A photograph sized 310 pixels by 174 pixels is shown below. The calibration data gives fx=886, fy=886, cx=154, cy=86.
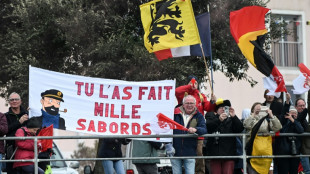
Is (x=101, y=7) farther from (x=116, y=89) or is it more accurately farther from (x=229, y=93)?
(x=229, y=93)

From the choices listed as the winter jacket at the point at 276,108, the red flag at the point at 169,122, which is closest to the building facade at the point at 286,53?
the winter jacket at the point at 276,108

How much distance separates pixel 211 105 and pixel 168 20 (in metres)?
2.16

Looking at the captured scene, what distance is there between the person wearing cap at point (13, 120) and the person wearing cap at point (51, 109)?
35 centimetres

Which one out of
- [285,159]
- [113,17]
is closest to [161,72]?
[113,17]

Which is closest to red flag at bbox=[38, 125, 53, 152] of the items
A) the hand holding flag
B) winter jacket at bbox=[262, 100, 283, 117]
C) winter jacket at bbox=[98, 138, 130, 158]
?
winter jacket at bbox=[98, 138, 130, 158]

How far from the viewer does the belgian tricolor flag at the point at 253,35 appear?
16.3 meters

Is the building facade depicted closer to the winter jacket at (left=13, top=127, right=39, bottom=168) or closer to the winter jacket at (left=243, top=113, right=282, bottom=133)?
the winter jacket at (left=243, top=113, right=282, bottom=133)

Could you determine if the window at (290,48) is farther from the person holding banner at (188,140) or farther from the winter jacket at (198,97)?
the person holding banner at (188,140)

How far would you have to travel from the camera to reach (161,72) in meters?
21.7

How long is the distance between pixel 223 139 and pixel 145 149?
2.47m

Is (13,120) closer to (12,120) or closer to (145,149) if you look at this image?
(12,120)

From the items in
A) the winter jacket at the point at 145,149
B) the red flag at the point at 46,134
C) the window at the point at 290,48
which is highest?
the window at the point at 290,48

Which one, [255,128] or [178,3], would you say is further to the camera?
[178,3]

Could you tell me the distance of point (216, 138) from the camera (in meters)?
15.6
